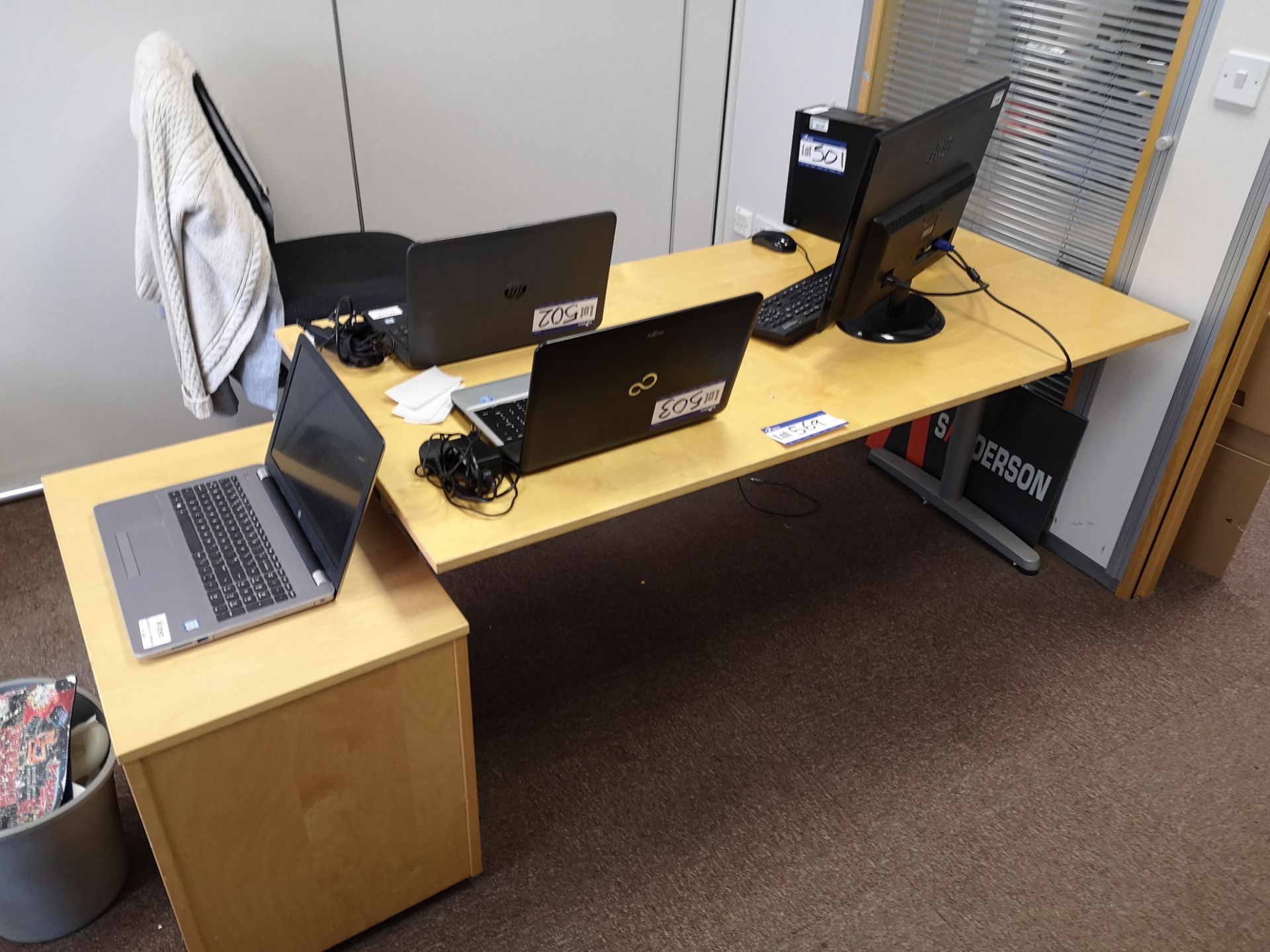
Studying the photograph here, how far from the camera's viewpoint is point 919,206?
1908mm

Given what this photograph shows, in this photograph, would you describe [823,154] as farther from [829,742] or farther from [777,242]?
[829,742]

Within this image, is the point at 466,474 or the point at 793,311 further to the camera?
the point at 793,311

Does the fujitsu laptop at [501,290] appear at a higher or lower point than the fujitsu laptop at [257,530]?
higher

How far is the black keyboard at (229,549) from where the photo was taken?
1.44 meters

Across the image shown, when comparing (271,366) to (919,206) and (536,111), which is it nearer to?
(536,111)

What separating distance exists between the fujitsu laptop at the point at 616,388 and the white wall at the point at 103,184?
1.35 m

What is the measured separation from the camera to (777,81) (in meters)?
3.13

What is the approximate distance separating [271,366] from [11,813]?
1079 millimetres

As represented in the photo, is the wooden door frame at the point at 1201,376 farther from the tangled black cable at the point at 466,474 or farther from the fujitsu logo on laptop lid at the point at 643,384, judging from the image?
the tangled black cable at the point at 466,474

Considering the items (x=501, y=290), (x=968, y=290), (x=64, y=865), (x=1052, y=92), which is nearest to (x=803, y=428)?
(x=501, y=290)

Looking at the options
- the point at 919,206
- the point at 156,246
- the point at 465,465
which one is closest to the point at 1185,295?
the point at 919,206

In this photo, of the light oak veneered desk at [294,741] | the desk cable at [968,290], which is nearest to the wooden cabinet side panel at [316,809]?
the light oak veneered desk at [294,741]

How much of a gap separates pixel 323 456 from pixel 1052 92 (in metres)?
1.90

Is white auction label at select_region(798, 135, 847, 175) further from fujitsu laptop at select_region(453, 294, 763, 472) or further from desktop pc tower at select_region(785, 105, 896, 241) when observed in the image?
fujitsu laptop at select_region(453, 294, 763, 472)
